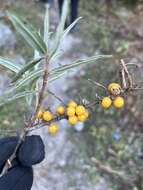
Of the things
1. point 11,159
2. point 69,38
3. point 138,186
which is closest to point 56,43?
point 11,159

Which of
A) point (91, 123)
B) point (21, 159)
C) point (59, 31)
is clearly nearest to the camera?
point (59, 31)

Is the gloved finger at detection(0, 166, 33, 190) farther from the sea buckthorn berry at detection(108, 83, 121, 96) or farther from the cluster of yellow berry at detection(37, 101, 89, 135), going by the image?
the sea buckthorn berry at detection(108, 83, 121, 96)

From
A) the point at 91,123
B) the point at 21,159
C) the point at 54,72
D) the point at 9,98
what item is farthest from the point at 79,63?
the point at 91,123

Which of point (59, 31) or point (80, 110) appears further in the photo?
point (80, 110)

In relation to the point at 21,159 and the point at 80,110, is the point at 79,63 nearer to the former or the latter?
the point at 80,110

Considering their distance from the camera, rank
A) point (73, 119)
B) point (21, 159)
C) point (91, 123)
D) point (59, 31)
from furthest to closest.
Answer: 1. point (91, 123)
2. point (21, 159)
3. point (73, 119)
4. point (59, 31)

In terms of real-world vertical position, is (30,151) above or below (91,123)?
below

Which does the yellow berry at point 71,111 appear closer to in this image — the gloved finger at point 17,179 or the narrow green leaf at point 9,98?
the narrow green leaf at point 9,98

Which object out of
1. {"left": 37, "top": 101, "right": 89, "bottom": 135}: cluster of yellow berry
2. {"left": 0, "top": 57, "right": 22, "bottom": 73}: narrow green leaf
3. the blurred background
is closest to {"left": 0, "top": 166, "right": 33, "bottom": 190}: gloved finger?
{"left": 37, "top": 101, "right": 89, "bottom": 135}: cluster of yellow berry
